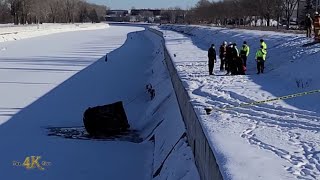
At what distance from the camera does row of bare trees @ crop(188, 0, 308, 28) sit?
60209 mm

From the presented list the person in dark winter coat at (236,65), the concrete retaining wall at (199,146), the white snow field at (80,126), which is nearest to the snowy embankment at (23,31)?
the white snow field at (80,126)

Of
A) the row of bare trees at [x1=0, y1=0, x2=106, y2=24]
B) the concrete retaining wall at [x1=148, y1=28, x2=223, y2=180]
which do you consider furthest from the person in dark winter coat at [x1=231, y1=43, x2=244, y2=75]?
the row of bare trees at [x1=0, y1=0, x2=106, y2=24]

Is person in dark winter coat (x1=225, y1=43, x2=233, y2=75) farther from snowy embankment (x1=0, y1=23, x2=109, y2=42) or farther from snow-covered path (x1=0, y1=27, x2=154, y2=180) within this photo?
snowy embankment (x1=0, y1=23, x2=109, y2=42)

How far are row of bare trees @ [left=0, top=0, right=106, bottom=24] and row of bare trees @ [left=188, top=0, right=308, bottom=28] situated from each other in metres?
37.0

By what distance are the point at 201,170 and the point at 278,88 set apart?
6.85 metres

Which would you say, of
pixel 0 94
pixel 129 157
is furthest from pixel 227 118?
pixel 0 94

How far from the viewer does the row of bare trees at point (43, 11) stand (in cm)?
10775

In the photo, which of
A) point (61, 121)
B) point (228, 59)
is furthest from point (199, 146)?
point (228, 59)

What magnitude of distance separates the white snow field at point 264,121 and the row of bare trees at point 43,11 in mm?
95324

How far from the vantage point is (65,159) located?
36.6ft

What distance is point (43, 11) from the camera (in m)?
127

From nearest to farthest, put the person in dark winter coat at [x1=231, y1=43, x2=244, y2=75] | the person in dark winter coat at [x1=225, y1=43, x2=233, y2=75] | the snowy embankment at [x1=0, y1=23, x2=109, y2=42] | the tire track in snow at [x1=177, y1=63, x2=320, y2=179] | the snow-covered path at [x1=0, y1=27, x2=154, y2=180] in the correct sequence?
1. the tire track in snow at [x1=177, y1=63, x2=320, y2=179]
2. the snow-covered path at [x1=0, y1=27, x2=154, y2=180]
3. the person in dark winter coat at [x1=231, y1=43, x2=244, y2=75]
4. the person in dark winter coat at [x1=225, y1=43, x2=233, y2=75]
5. the snowy embankment at [x1=0, y1=23, x2=109, y2=42]

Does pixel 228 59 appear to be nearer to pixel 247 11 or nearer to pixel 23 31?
pixel 23 31

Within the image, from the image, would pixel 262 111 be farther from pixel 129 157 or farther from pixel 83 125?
pixel 83 125
